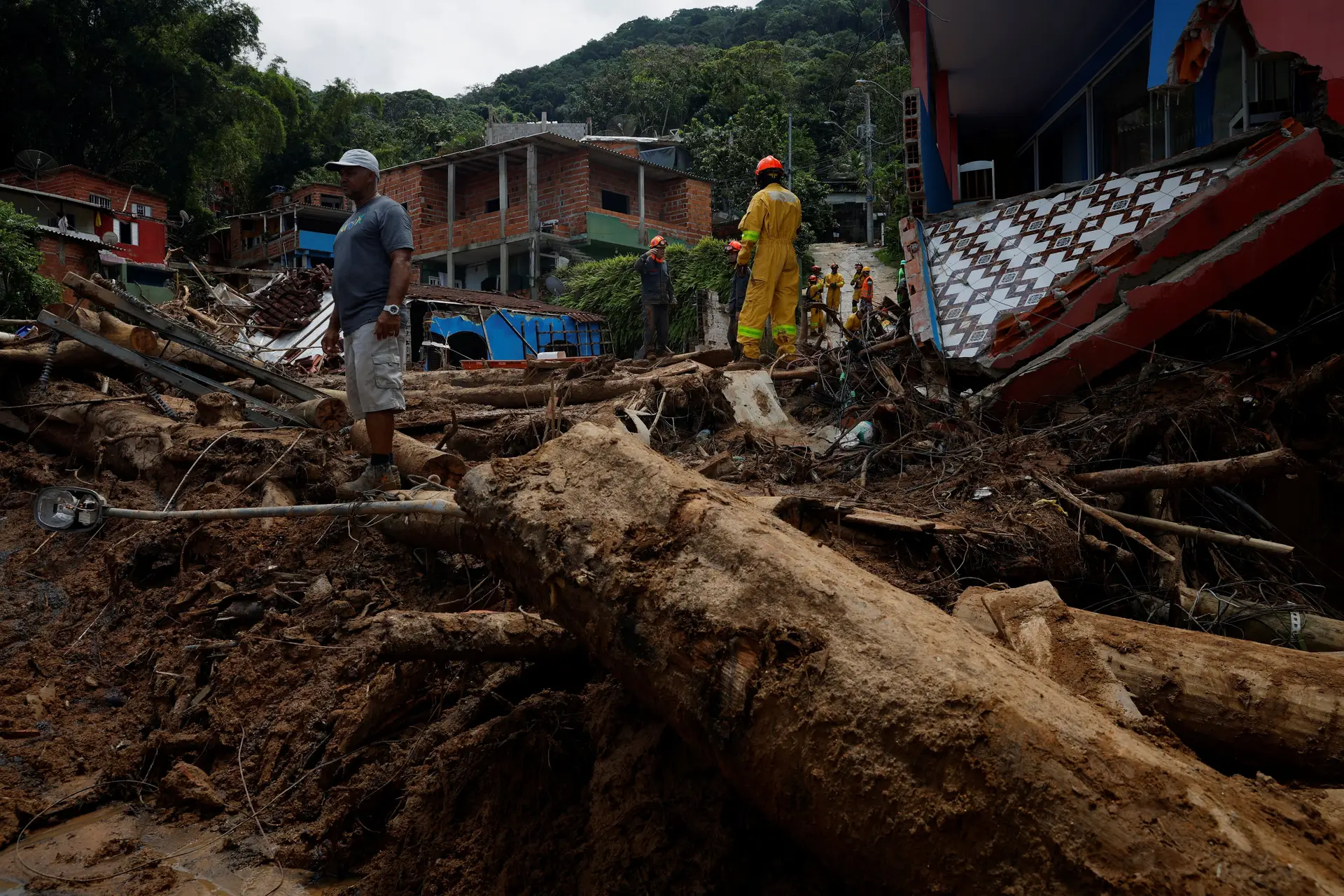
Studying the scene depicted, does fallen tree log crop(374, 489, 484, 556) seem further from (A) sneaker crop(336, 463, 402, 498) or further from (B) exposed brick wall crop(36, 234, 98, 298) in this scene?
(B) exposed brick wall crop(36, 234, 98, 298)

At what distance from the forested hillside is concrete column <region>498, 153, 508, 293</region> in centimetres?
820

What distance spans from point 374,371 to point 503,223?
23.3 metres

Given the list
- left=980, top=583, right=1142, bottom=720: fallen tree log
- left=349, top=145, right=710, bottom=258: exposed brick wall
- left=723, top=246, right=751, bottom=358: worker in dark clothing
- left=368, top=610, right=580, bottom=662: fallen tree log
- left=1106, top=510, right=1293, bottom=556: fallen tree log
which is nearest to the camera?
left=980, top=583, right=1142, bottom=720: fallen tree log

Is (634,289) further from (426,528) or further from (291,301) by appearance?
(426,528)

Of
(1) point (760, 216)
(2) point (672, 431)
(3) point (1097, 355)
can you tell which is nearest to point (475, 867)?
(2) point (672, 431)

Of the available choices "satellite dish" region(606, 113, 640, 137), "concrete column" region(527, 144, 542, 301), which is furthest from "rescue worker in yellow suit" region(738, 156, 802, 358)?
"satellite dish" region(606, 113, 640, 137)

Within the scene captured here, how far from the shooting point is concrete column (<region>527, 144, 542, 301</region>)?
25891mm

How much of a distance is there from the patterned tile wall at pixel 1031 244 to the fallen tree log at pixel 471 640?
453 cm

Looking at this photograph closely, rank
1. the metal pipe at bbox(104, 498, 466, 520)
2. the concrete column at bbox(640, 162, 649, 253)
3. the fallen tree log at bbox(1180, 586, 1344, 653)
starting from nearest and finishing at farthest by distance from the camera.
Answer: the metal pipe at bbox(104, 498, 466, 520) < the fallen tree log at bbox(1180, 586, 1344, 653) < the concrete column at bbox(640, 162, 649, 253)

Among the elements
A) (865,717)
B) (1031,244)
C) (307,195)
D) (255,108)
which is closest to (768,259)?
(1031,244)

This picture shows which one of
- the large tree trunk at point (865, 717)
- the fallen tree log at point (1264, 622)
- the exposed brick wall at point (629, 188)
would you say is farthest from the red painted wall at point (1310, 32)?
the exposed brick wall at point (629, 188)

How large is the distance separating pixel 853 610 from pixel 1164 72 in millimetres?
6192

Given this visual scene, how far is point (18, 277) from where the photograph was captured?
645 inches

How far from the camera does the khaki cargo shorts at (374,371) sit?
4.50 meters
